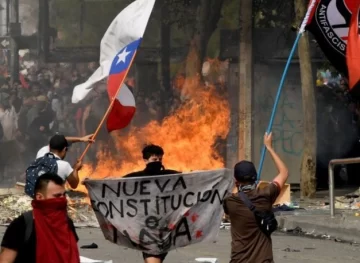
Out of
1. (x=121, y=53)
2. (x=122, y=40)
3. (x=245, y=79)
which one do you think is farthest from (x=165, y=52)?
(x=121, y=53)

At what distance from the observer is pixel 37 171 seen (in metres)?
9.51

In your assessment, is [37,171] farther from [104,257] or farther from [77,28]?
[77,28]

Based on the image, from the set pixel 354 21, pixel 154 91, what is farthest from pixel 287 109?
pixel 354 21

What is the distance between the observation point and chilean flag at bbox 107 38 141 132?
37.0ft

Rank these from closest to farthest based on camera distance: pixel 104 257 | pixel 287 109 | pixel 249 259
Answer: pixel 249 259
pixel 104 257
pixel 287 109

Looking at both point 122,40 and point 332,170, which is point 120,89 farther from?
point 332,170

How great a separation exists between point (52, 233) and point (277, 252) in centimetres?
697

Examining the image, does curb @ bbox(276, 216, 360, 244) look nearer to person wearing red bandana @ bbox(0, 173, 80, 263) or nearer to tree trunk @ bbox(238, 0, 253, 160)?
tree trunk @ bbox(238, 0, 253, 160)

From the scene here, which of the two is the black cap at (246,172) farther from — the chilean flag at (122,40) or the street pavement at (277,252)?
the street pavement at (277,252)

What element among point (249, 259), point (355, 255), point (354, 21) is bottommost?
point (355, 255)

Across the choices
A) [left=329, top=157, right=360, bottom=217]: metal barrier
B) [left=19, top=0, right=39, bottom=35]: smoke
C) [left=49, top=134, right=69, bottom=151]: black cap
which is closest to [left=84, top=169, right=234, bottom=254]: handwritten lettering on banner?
[left=49, top=134, right=69, bottom=151]: black cap

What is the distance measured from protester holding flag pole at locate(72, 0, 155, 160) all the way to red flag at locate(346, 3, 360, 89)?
7.42 ft

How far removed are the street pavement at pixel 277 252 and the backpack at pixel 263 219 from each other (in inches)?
161

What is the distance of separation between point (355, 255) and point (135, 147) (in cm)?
1128
